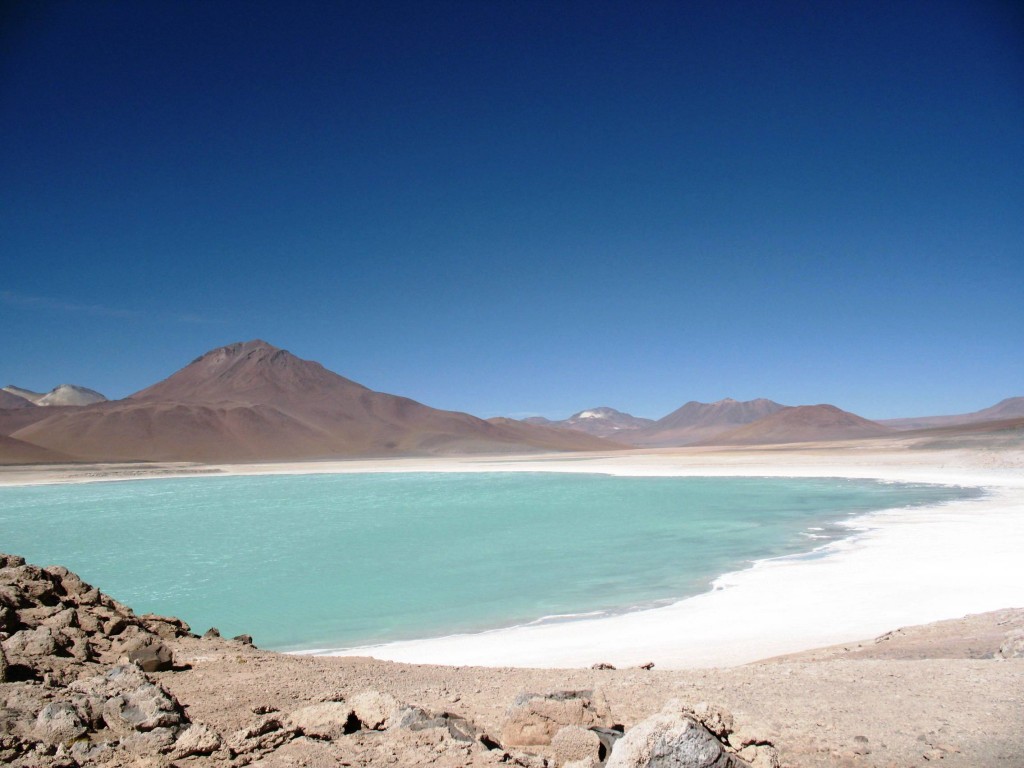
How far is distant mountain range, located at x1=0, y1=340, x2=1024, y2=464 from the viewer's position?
336 feet

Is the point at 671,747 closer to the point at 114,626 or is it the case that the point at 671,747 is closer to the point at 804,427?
the point at 114,626

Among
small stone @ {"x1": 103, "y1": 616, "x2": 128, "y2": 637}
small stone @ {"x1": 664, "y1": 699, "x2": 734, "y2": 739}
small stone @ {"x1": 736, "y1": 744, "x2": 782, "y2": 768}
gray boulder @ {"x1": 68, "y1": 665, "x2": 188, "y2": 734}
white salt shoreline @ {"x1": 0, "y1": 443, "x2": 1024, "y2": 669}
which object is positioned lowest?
white salt shoreline @ {"x1": 0, "y1": 443, "x2": 1024, "y2": 669}

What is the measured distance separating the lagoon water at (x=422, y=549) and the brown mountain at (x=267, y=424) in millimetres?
79070

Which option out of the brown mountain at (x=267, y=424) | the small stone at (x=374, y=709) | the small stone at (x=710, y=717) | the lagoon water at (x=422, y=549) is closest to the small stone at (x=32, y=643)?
the small stone at (x=374, y=709)

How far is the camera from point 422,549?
14555 mm

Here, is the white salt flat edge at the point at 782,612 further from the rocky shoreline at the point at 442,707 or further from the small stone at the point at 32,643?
the small stone at the point at 32,643

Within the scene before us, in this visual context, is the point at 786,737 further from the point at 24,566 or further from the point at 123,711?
the point at 24,566

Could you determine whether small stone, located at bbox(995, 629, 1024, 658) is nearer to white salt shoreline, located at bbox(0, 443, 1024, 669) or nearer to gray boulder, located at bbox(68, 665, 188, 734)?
white salt shoreline, located at bbox(0, 443, 1024, 669)

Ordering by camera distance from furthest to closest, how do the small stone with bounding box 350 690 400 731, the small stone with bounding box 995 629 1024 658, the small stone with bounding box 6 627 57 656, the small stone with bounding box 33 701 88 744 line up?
the small stone with bounding box 995 629 1024 658 < the small stone with bounding box 6 627 57 656 < the small stone with bounding box 350 690 400 731 < the small stone with bounding box 33 701 88 744

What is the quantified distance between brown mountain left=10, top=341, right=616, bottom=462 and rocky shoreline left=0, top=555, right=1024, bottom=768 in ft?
321

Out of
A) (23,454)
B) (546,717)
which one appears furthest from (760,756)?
(23,454)

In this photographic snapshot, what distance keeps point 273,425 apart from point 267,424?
102 centimetres

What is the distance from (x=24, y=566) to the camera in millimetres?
5484

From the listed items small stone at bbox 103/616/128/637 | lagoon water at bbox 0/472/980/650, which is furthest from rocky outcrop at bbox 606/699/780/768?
lagoon water at bbox 0/472/980/650
